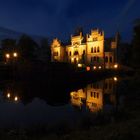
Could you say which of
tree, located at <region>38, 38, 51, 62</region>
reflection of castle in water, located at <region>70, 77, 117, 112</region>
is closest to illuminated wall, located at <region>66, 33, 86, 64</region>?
tree, located at <region>38, 38, 51, 62</region>

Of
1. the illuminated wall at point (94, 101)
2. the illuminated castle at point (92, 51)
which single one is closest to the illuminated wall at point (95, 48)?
the illuminated castle at point (92, 51)

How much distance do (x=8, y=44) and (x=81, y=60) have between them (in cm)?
2476

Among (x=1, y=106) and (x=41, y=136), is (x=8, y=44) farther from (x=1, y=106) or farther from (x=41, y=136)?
(x=41, y=136)

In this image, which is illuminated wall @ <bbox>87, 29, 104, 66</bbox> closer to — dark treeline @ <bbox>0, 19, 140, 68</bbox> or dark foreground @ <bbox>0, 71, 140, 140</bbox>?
dark treeline @ <bbox>0, 19, 140, 68</bbox>

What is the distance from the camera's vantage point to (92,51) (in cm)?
7012

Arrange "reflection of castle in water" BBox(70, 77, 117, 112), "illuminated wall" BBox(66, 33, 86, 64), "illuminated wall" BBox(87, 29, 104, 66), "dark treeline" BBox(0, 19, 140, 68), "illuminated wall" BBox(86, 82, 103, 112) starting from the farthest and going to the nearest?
"illuminated wall" BBox(66, 33, 86, 64), "illuminated wall" BBox(87, 29, 104, 66), "dark treeline" BBox(0, 19, 140, 68), "reflection of castle in water" BBox(70, 77, 117, 112), "illuminated wall" BBox(86, 82, 103, 112)

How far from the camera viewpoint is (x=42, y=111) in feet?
65.6

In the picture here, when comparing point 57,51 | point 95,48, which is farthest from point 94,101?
point 57,51

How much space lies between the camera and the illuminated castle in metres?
66.1

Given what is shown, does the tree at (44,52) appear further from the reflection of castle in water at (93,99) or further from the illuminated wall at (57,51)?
the reflection of castle in water at (93,99)

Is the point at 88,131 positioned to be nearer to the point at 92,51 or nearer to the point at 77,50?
the point at 92,51

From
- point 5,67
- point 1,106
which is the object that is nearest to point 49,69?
point 5,67

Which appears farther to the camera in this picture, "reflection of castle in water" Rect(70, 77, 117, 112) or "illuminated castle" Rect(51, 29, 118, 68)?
"illuminated castle" Rect(51, 29, 118, 68)

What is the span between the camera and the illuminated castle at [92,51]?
66.1 metres
